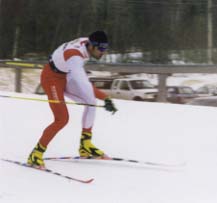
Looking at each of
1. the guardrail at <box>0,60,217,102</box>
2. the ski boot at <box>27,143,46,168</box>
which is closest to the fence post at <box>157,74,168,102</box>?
the guardrail at <box>0,60,217,102</box>

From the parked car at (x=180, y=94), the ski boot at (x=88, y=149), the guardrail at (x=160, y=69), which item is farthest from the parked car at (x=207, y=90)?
the ski boot at (x=88, y=149)

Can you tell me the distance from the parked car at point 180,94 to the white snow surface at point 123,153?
2.04 feet

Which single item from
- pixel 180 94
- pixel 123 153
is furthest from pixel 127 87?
pixel 123 153

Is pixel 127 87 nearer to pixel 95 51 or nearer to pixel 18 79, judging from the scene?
pixel 18 79

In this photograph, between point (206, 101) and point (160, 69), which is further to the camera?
point (160, 69)

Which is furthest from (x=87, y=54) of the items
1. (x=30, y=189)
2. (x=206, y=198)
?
(x=206, y=198)

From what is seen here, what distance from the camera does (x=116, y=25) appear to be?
1093cm

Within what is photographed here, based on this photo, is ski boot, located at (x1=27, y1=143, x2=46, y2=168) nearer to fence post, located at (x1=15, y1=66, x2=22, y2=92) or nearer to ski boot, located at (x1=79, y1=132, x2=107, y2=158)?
ski boot, located at (x1=79, y1=132, x2=107, y2=158)

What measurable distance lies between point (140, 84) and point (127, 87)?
22 centimetres

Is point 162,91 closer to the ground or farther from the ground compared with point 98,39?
closer to the ground

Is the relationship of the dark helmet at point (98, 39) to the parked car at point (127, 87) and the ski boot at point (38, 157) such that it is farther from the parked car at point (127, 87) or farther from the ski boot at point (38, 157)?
the parked car at point (127, 87)

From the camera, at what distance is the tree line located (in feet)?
33.9

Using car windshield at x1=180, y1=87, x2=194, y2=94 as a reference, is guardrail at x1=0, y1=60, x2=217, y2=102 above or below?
above

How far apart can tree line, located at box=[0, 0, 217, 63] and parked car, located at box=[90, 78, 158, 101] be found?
1.56 meters
